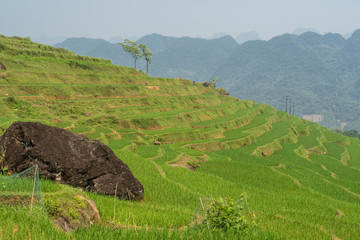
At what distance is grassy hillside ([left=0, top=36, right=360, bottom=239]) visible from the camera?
7.86 m

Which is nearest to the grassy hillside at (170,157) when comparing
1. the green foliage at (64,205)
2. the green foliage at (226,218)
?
the green foliage at (226,218)

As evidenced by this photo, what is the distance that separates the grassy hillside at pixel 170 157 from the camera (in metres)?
7.86

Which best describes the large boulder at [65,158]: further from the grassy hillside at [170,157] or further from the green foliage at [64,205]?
the green foliage at [64,205]

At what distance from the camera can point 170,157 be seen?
21281 mm

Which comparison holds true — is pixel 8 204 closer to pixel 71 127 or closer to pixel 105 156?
pixel 105 156

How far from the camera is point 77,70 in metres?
45.7

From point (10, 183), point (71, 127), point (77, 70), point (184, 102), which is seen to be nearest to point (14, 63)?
point (77, 70)

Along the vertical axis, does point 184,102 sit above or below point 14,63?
below

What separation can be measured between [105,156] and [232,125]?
36.7 m

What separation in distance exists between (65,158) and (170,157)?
38.4 ft

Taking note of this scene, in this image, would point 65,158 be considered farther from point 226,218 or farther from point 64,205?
point 226,218

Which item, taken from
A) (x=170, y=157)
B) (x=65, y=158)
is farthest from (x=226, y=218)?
(x=170, y=157)

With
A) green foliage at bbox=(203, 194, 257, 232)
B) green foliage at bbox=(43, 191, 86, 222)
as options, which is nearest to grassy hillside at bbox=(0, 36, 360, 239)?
green foliage at bbox=(203, 194, 257, 232)

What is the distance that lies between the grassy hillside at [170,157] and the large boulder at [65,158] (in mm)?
945
